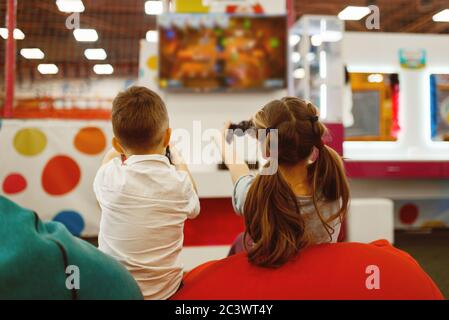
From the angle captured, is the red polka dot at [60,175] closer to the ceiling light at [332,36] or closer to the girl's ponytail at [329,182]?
the ceiling light at [332,36]

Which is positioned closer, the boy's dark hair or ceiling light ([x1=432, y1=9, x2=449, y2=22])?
the boy's dark hair

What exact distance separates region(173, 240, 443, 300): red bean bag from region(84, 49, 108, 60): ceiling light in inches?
313

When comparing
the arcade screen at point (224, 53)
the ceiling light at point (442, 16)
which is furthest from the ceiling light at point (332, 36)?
the ceiling light at point (442, 16)

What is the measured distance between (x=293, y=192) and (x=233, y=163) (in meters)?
0.31

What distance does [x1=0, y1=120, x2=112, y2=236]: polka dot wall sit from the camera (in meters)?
3.18

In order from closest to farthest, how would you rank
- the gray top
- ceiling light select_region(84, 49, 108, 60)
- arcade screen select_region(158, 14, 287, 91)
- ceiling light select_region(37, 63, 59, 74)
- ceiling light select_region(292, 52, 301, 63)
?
the gray top < arcade screen select_region(158, 14, 287, 91) < ceiling light select_region(292, 52, 301, 63) < ceiling light select_region(37, 63, 59, 74) < ceiling light select_region(84, 49, 108, 60)

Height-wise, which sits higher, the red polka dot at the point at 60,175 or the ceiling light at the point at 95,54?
the ceiling light at the point at 95,54

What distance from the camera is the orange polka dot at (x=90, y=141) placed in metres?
3.28

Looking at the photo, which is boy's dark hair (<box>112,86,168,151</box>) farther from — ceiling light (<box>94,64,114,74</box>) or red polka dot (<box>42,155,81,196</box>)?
ceiling light (<box>94,64,114,74</box>)

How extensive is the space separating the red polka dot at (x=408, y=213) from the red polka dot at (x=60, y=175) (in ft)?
9.25

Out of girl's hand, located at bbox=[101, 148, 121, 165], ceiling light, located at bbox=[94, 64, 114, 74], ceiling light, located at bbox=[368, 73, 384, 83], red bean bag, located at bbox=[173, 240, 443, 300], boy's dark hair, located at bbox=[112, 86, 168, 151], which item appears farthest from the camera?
ceiling light, located at bbox=[94, 64, 114, 74]

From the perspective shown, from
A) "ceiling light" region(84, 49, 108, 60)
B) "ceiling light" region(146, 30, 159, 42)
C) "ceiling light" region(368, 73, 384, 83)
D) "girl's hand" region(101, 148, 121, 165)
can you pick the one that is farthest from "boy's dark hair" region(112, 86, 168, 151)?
"ceiling light" region(84, 49, 108, 60)

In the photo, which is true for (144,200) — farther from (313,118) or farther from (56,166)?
(56,166)
